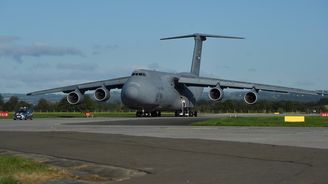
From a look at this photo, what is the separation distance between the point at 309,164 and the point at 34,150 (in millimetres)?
8956

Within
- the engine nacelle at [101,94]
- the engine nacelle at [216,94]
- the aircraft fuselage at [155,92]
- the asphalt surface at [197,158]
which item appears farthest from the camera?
the engine nacelle at [101,94]

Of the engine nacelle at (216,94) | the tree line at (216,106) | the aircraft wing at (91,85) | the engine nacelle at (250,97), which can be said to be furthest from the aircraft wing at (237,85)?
the tree line at (216,106)

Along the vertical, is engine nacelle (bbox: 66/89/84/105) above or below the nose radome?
below

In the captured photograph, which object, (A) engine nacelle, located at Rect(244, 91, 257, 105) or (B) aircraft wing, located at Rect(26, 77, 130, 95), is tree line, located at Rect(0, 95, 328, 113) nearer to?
(B) aircraft wing, located at Rect(26, 77, 130, 95)

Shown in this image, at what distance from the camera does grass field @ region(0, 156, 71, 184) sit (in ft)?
37.6

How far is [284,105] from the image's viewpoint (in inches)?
4397

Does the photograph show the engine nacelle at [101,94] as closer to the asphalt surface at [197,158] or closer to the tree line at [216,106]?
the asphalt surface at [197,158]

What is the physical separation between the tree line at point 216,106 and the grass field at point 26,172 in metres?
87.5

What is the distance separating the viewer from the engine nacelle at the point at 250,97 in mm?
56944

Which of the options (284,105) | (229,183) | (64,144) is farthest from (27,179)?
(284,105)

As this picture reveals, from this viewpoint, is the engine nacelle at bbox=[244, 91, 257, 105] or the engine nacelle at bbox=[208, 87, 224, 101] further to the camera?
the engine nacelle at bbox=[208, 87, 224, 101]

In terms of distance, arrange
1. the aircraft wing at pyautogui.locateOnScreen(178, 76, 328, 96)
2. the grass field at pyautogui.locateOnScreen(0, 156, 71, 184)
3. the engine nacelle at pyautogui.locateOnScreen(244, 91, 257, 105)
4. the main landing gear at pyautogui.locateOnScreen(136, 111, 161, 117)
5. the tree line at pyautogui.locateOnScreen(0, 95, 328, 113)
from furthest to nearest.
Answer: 1. the tree line at pyautogui.locateOnScreen(0, 95, 328, 113)
2. the main landing gear at pyautogui.locateOnScreen(136, 111, 161, 117)
3. the aircraft wing at pyautogui.locateOnScreen(178, 76, 328, 96)
4. the engine nacelle at pyautogui.locateOnScreen(244, 91, 257, 105)
5. the grass field at pyautogui.locateOnScreen(0, 156, 71, 184)

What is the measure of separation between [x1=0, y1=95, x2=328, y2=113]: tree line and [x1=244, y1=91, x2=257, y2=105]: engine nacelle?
43.6m

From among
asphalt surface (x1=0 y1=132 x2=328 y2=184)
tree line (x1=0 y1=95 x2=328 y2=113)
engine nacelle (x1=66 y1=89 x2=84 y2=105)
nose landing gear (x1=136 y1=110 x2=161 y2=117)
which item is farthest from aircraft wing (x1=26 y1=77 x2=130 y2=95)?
tree line (x1=0 y1=95 x2=328 y2=113)
